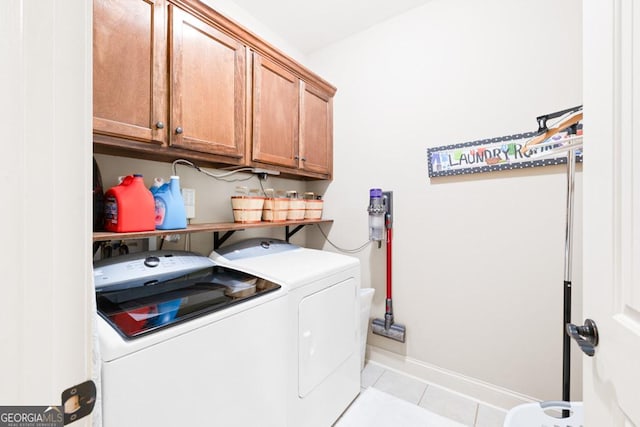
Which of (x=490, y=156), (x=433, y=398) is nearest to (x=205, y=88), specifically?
(x=490, y=156)

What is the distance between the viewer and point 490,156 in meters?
1.77

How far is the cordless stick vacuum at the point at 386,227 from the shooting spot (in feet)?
6.93

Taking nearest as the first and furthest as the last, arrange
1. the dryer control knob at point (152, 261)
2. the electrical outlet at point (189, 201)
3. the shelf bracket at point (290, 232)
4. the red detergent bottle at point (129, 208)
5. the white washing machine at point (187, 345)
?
1. the white washing machine at point (187, 345)
2. the red detergent bottle at point (129, 208)
3. the dryer control knob at point (152, 261)
4. the electrical outlet at point (189, 201)
5. the shelf bracket at point (290, 232)

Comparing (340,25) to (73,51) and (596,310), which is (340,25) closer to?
(73,51)

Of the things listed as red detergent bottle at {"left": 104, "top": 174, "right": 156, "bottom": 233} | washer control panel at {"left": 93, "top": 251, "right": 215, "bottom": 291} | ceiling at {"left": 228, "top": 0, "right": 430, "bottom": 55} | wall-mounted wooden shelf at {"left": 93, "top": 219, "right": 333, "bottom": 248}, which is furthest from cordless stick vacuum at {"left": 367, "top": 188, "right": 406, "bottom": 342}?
red detergent bottle at {"left": 104, "top": 174, "right": 156, "bottom": 233}

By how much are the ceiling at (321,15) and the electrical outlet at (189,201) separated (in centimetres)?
151

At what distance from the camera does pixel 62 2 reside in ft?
1.43

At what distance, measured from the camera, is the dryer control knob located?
1.34 meters

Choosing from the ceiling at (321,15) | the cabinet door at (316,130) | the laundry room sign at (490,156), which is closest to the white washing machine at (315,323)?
the cabinet door at (316,130)

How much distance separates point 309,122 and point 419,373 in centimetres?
220

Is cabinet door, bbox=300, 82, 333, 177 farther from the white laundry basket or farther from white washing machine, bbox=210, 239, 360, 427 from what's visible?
the white laundry basket

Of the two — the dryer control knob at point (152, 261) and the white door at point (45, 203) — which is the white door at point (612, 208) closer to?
the white door at point (45, 203)

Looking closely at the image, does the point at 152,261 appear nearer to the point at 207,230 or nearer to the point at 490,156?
the point at 207,230

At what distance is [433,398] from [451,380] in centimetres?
19
